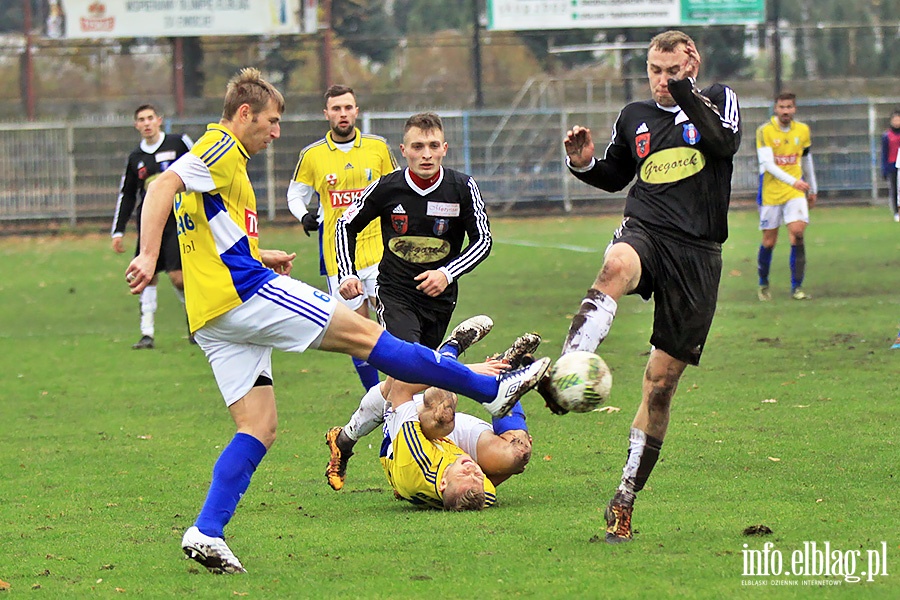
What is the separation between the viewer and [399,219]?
25.7ft

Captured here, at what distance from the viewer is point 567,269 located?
20078 mm

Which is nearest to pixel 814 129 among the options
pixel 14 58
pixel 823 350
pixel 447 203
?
pixel 823 350

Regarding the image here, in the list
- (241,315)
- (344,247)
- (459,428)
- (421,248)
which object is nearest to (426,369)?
(241,315)

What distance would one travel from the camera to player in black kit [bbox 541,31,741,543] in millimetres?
5652

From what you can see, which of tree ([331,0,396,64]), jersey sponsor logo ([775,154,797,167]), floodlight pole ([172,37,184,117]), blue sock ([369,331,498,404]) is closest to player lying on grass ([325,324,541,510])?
blue sock ([369,331,498,404])

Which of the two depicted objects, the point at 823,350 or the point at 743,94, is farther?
the point at 743,94

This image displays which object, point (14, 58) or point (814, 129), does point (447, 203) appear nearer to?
point (814, 129)

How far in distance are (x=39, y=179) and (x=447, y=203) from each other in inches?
920

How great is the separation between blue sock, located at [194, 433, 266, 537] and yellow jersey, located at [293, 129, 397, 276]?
4401mm

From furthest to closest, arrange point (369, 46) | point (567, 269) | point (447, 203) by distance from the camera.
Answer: point (369, 46), point (567, 269), point (447, 203)

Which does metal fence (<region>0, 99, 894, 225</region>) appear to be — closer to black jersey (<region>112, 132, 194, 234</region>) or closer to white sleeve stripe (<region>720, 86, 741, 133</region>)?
black jersey (<region>112, 132, 194, 234</region>)

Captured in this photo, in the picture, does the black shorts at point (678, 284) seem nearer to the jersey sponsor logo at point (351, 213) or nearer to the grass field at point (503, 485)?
the grass field at point (503, 485)

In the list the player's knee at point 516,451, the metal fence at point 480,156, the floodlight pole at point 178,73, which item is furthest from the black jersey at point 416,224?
the floodlight pole at point 178,73

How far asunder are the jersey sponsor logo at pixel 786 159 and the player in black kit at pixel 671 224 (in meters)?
10.9
